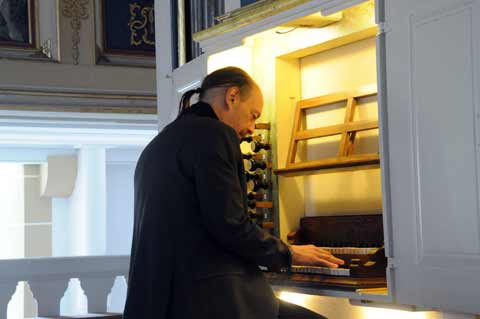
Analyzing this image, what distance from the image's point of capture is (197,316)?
9.32ft

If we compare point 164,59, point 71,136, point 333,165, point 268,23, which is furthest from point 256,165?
point 71,136

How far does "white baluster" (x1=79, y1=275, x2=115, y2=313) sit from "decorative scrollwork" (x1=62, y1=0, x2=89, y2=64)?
2.44 meters

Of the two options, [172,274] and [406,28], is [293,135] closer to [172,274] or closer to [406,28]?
[406,28]

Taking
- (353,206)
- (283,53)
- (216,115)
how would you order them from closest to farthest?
(216,115), (353,206), (283,53)

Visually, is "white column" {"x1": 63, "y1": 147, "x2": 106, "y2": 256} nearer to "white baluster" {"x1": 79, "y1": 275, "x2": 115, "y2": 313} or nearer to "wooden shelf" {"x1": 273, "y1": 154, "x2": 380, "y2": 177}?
"white baluster" {"x1": 79, "y1": 275, "x2": 115, "y2": 313}

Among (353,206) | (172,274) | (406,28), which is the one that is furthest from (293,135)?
(172,274)

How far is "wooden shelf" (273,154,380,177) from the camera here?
12.1 ft

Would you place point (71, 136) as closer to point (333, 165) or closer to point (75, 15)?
point (75, 15)

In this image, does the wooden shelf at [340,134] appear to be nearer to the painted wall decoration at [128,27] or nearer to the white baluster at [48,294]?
the white baluster at [48,294]

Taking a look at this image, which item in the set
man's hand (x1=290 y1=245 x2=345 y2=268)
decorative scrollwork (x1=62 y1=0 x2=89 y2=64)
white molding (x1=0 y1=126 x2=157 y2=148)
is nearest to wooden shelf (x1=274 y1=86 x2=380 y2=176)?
man's hand (x1=290 y1=245 x2=345 y2=268)

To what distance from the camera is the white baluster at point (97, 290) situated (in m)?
5.66

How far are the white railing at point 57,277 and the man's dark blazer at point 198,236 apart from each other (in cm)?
267

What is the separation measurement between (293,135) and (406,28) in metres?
1.11

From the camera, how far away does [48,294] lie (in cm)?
552
